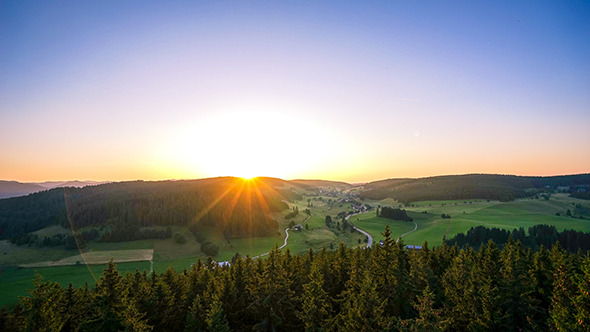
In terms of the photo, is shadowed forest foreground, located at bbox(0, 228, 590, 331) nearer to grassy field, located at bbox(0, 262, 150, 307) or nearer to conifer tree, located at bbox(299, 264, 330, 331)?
conifer tree, located at bbox(299, 264, 330, 331)

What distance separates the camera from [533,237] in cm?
13150

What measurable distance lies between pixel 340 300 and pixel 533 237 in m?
158

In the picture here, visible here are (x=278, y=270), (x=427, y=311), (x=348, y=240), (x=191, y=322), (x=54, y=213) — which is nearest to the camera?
(x=427, y=311)

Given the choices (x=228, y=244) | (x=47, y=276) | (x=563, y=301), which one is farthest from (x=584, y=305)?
(x=47, y=276)

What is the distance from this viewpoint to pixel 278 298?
33625 mm

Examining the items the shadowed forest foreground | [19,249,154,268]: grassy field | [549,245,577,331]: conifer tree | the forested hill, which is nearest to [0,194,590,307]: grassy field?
[19,249,154,268]: grassy field

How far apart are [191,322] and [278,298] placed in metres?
11.8

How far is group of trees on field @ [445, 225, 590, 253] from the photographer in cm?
12419

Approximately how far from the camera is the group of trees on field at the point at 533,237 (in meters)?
124

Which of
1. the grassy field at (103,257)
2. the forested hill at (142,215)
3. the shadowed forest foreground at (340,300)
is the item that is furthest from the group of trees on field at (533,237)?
the grassy field at (103,257)

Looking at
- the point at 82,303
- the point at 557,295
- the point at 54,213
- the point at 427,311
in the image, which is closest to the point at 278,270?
the point at 427,311

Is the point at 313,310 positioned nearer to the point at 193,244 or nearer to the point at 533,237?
the point at 193,244

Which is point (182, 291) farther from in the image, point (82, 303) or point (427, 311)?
point (427, 311)

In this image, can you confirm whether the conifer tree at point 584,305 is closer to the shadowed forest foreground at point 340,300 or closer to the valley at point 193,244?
→ the shadowed forest foreground at point 340,300
